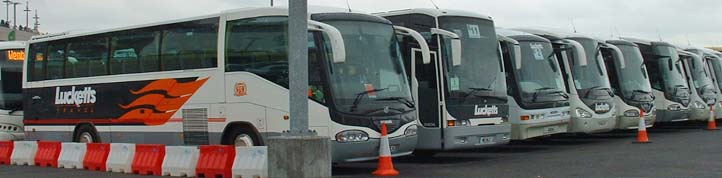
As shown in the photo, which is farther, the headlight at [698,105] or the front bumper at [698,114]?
the headlight at [698,105]

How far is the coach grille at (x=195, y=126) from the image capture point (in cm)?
1368

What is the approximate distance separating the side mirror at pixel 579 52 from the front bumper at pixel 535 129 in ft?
5.33

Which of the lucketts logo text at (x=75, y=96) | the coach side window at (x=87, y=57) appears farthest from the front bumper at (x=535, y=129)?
the lucketts logo text at (x=75, y=96)

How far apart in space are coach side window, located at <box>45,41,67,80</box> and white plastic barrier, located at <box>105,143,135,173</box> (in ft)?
12.6

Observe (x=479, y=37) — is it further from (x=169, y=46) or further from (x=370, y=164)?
(x=169, y=46)

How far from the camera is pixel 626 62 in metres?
20.9

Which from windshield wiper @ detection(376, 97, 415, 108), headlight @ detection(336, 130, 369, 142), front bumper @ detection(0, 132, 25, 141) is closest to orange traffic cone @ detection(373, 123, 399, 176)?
headlight @ detection(336, 130, 369, 142)

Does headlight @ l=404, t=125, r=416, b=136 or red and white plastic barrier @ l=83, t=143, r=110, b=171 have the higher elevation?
headlight @ l=404, t=125, r=416, b=136

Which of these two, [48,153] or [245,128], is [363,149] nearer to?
[245,128]

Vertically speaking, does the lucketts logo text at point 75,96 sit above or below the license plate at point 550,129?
above

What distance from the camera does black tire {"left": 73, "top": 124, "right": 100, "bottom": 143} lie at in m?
16.0

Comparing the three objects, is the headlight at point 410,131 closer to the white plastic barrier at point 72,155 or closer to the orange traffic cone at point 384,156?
the orange traffic cone at point 384,156

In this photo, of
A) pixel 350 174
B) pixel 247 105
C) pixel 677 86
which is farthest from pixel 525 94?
pixel 677 86

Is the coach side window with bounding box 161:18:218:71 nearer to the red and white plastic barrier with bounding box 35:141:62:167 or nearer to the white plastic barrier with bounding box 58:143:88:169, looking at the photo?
the white plastic barrier with bounding box 58:143:88:169
